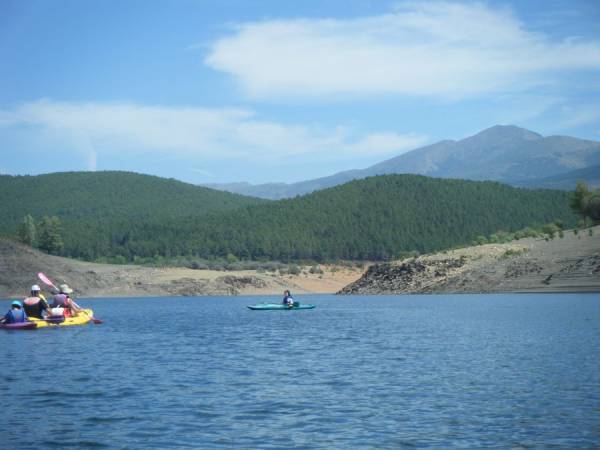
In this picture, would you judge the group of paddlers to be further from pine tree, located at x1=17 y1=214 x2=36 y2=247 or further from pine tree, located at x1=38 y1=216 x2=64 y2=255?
pine tree, located at x1=38 y1=216 x2=64 y2=255

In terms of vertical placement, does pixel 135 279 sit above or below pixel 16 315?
above

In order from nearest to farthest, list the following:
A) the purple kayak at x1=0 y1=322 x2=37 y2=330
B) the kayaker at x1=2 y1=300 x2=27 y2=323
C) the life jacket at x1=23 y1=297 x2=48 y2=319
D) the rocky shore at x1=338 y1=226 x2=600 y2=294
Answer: the purple kayak at x1=0 y1=322 x2=37 y2=330 < the kayaker at x1=2 y1=300 x2=27 y2=323 < the life jacket at x1=23 y1=297 x2=48 y2=319 < the rocky shore at x1=338 y1=226 x2=600 y2=294

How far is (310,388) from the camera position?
2817cm

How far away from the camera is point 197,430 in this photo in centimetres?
2181

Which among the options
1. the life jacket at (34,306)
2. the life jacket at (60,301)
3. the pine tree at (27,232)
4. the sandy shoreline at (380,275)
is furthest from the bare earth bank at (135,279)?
the life jacket at (34,306)

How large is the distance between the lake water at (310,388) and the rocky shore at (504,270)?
144ft

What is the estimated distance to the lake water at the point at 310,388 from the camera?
21.0 meters

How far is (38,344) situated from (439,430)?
3178cm

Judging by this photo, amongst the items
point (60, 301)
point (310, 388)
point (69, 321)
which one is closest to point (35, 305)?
point (60, 301)

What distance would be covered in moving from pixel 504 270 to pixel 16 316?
6707 centimetres

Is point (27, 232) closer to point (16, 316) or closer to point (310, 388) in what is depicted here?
point (16, 316)

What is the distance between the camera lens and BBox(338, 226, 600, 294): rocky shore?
94000 millimetres

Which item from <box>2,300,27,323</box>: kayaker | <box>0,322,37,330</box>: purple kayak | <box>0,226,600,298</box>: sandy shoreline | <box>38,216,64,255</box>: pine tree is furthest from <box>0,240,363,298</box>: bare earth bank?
<box>0,322,37,330</box>: purple kayak

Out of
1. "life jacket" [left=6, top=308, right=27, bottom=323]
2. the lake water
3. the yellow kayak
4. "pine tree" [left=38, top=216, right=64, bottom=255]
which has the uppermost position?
"pine tree" [left=38, top=216, right=64, bottom=255]
